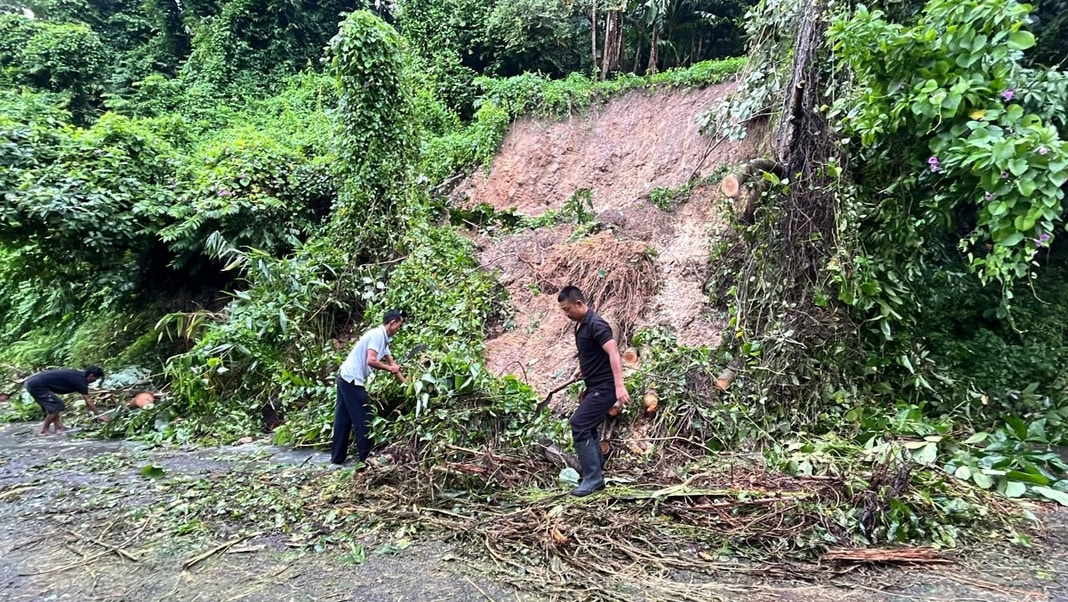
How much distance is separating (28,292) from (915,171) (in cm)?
1458

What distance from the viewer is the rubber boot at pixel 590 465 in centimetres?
405

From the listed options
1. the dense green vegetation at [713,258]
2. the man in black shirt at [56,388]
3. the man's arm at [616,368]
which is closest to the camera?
the man's arm at [616,368]

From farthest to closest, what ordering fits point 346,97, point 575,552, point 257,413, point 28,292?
point 28,292 < point 346,97 < point 257,413 < point 575,552

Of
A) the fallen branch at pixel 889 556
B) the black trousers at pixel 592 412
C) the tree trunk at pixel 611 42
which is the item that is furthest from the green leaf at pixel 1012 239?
the tree trunk at pixel 611 42

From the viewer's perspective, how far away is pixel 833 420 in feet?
15.7

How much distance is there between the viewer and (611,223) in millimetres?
8055

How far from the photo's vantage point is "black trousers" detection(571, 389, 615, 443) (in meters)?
4.09

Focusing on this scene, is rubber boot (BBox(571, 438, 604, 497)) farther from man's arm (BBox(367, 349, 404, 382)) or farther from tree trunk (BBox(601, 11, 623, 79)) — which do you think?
tree trunk (BBox(601, 11, 623, 79))

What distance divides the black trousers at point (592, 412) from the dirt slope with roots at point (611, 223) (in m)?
1.98

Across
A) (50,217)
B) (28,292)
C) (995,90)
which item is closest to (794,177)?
(995,90)

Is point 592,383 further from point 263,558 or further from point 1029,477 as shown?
point 1029,477

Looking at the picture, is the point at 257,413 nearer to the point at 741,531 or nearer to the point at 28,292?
the point at 741,531

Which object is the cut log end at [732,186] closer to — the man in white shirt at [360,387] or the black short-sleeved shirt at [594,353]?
the black short-sleeved shirt at [594,353]

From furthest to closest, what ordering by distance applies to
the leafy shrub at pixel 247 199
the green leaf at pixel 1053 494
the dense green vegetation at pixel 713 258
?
the leafy shrub at pixel 247 199, the dense green vegetation at pixel 713 258, the green leaf at pixel 1053 494
